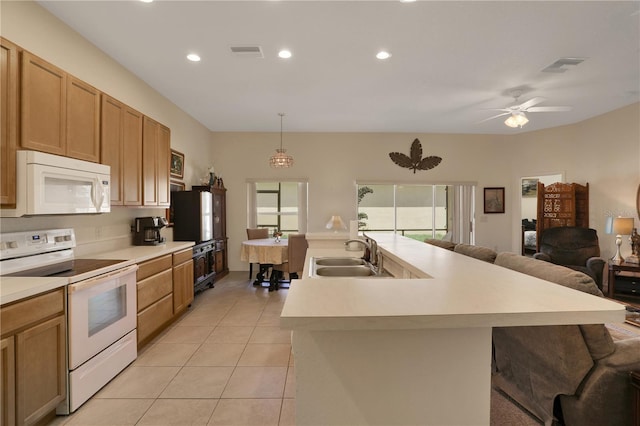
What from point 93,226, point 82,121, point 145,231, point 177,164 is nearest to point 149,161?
point 145,231

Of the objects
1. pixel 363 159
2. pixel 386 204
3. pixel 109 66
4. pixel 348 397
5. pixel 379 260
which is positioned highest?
pixel 109 66

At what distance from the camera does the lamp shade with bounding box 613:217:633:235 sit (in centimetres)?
437

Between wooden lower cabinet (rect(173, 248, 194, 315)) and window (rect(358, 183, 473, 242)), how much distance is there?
12.7 feet

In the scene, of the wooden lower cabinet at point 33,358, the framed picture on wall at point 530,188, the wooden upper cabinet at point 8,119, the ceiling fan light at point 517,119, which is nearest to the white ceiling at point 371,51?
the ceiling fan light at point 517,119

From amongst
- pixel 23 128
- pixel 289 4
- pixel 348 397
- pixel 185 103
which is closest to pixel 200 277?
pixel 185 103

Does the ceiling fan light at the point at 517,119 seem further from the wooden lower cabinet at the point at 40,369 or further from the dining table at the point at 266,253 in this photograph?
the wooden lower cabinet at the point at 40,369

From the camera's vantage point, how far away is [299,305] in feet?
A: 3.34

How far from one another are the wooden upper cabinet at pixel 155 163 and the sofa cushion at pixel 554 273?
11.2 ft

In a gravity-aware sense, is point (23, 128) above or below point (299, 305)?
above

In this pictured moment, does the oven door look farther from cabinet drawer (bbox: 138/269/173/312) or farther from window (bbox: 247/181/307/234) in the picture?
window (bbox: 247/181/307/234)

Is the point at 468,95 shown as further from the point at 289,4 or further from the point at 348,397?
the point at 348,397

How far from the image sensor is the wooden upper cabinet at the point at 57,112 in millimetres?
1978

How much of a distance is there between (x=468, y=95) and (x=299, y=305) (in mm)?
4303

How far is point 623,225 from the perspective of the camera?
4.39m
